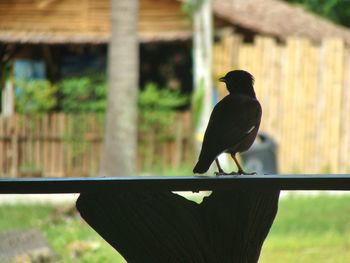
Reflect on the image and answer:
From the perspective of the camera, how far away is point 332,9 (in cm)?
2191

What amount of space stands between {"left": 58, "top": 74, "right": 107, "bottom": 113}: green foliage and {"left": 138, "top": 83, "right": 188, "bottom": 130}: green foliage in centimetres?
59

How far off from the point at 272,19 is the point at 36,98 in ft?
14.0

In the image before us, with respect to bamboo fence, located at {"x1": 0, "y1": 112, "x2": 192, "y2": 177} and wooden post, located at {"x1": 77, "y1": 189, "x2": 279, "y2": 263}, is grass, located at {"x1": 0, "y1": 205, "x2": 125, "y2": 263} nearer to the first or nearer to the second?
bamboo fence, located at {"x1": 0, "y1": 112, "x2": 192, "y2": 177}

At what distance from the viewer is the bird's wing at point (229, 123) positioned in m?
2.06

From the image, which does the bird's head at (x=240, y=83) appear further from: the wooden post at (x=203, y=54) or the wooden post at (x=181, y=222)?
the wooden post at (x=203, y=54)

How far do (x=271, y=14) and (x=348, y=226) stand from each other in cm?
826

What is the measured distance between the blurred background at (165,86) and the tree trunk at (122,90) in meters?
0.95

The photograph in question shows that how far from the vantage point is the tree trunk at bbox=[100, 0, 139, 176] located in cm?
1129

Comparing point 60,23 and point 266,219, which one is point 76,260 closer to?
point 266,219

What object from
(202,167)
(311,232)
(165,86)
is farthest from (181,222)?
(165,86)

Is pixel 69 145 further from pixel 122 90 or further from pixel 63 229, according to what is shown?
pixel 63 229

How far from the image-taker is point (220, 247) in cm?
194

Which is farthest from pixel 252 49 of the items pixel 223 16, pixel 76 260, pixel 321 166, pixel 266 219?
pixel 266 219

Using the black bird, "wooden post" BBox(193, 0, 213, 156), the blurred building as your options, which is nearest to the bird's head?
the black bird
